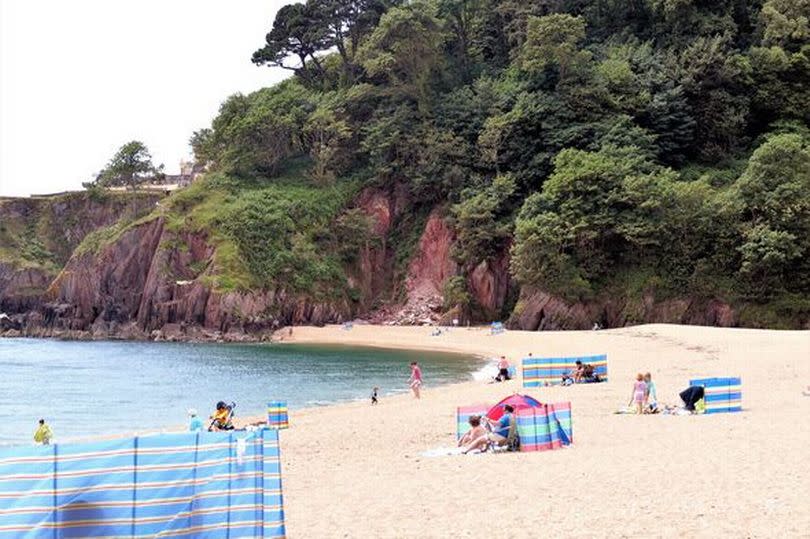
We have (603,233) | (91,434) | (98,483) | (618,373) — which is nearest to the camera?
(98,483)

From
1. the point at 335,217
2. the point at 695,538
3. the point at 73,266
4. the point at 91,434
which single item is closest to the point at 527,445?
the point at 695,538

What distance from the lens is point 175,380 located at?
132 ft

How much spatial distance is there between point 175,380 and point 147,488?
107 feet

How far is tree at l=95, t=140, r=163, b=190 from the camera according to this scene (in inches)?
3442

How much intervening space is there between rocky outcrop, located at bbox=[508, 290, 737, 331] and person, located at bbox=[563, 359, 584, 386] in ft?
86.7

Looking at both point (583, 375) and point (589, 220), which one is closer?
point (583, 375)

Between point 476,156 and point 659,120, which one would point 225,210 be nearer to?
point 476,156

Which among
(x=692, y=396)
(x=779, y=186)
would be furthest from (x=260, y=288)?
(x=692, y=396)

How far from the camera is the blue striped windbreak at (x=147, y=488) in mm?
8391

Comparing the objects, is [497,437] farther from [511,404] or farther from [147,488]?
[147,488]

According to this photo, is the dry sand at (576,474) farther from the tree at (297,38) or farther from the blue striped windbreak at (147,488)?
the tree at (297,38)

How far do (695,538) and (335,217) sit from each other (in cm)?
6389

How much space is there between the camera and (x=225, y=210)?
70438 millimetres

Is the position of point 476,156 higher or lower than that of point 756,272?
higher
